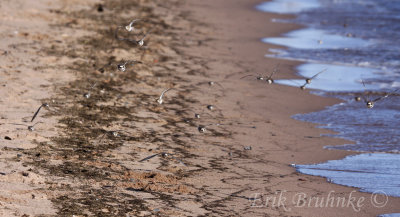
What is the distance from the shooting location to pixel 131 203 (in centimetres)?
761

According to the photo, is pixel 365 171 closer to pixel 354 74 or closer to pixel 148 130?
pixel 148 130

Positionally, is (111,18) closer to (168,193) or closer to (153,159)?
(153,159)

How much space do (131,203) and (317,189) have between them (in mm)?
2671

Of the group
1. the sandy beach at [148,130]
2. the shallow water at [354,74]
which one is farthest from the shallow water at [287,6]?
the sandy beach at [148,130]

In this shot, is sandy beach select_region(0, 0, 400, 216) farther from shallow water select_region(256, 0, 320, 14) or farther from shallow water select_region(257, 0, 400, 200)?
shallow water select_region(256, 0, 320, 14)

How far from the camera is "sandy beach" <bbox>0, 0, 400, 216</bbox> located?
7.89 m

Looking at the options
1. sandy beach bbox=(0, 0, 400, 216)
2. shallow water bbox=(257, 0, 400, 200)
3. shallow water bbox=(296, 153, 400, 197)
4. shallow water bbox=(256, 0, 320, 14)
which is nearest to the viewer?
sandy beach bbox=(0, 0, 400, 216)

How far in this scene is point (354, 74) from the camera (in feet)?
55.8

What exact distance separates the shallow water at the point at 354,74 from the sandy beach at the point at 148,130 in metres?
0.43

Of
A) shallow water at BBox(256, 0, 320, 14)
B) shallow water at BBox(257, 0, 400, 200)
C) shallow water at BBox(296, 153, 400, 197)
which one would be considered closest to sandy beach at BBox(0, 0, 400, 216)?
shallow water at BBox(296, 153, 400, 197)

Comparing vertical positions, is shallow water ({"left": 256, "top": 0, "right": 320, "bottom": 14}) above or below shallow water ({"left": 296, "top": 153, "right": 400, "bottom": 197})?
below

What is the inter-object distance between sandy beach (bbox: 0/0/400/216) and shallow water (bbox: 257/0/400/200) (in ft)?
1.40

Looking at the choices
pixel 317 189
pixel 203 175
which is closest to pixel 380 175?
pixel 317 189

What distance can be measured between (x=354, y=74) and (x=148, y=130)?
802cm
